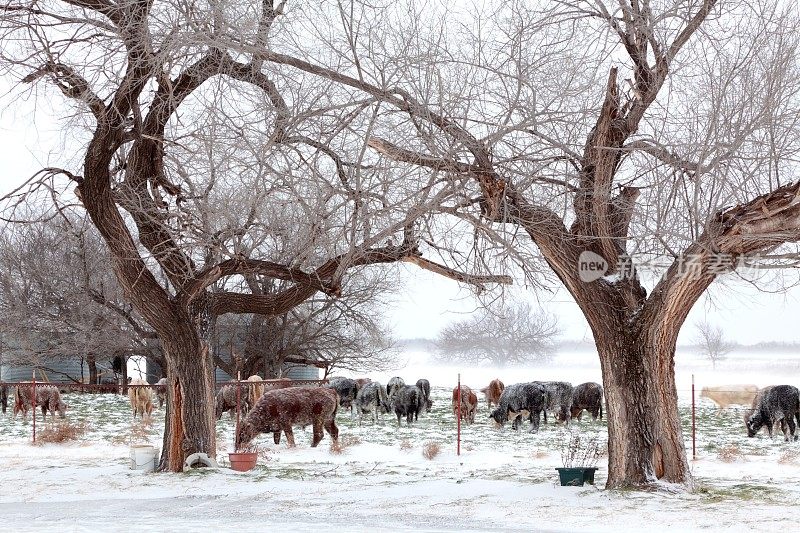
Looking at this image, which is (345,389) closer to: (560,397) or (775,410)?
(560,397)

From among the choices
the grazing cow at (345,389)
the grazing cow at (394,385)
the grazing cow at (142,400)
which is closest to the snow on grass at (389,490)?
the grazing cow at (394,385)

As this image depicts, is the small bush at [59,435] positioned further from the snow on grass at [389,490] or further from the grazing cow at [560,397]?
the grazing cow at [560,397]

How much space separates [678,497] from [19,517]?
24.0 ft

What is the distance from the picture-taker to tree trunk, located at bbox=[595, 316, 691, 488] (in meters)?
12.0

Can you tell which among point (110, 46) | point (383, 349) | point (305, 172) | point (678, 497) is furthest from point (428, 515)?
point (383, 349)

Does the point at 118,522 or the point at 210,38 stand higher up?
the point at 210,38

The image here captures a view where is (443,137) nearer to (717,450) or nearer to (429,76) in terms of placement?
(429,76)

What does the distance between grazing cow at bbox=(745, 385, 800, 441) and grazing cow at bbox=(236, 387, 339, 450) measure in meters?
9.27

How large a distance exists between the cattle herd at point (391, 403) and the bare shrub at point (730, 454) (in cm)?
378

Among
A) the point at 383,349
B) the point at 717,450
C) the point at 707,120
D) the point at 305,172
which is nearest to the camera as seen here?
the point at 707,120

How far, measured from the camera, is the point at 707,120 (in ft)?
34.8

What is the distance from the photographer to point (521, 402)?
24875 mm

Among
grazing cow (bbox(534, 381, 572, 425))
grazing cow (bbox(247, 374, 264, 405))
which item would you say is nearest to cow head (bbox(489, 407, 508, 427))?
grazing cow (bbox(534, 381, 572, 425))

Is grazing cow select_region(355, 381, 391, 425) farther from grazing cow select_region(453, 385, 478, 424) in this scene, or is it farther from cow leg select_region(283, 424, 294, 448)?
cow leg select_region(283, 424, 294, 448)
